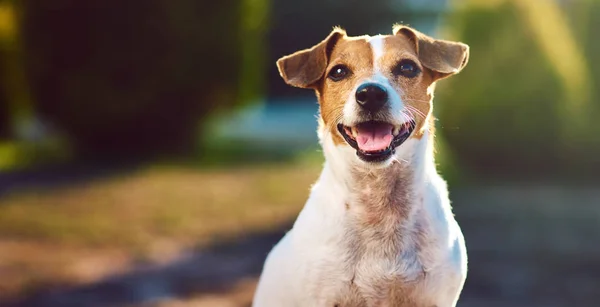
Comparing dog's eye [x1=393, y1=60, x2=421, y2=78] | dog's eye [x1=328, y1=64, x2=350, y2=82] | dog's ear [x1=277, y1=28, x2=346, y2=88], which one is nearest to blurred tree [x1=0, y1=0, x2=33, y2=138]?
dog's ear [x1=277, y1=28, x2=346, y2=88]

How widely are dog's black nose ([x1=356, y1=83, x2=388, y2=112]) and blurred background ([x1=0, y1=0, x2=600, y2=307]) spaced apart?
14.9 ft

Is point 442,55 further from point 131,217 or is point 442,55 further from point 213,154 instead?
point 213,154

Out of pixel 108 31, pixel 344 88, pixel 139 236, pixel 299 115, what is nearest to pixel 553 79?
pixel 139 236

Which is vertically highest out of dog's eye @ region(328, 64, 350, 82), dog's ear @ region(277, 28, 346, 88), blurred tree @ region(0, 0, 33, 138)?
blurred tree @ region(0, 0, 33, 138)

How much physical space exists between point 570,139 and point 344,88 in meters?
9.15

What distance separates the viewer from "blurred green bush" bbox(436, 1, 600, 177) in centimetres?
1138

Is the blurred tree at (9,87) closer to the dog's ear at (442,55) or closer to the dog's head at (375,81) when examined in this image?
the dog's head at (375,81)

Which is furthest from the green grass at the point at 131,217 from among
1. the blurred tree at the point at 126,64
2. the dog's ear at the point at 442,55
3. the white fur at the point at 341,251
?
the dog's ear at the point at 442,55

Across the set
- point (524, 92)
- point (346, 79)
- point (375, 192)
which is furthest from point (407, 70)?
point (524, 92)

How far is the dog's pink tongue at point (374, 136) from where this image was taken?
2975mm

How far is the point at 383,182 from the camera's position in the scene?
331 centimetres

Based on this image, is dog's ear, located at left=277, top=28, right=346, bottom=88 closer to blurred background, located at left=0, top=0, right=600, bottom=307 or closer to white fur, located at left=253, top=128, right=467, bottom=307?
white fur, located at left=253, top=128, right=467, bottom=307

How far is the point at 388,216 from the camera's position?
3.23 meters

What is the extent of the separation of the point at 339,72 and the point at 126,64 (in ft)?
37.0
